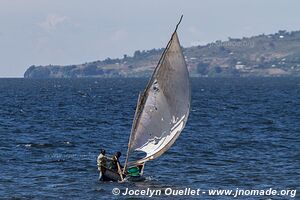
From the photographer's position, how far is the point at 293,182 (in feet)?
170

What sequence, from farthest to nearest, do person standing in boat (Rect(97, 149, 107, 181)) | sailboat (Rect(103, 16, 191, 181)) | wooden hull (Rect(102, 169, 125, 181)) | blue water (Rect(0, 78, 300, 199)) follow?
wooden hull (Rect(102, 169, 125, 181)) < person standing in boat (Rect(97, 149, 107, 181)) < blue water (Rect(0, 78, 300, 199)) < sailboat (Rect(103, 16, 191, 181))

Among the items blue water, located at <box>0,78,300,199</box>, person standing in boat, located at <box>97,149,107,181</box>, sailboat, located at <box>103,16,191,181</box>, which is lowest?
blue water, located at <box>0,78,300,199</box>

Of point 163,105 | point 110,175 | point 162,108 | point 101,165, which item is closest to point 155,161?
point 110,175

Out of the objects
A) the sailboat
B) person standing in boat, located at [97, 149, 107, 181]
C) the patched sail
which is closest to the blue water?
person standing in boat, located at [97, 149, 107, 181]

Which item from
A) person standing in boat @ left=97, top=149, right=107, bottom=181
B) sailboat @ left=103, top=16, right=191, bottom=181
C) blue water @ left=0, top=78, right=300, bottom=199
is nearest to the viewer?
sailboat @ left=103, top=16, right=191, bottom=181

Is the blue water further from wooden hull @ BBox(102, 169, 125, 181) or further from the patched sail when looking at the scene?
the patched sail

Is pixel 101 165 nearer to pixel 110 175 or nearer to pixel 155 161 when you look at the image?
pixel 110 175

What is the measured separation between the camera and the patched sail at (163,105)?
50469 mm

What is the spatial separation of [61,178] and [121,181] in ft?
13.8

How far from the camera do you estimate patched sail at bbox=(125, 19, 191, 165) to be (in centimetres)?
5047

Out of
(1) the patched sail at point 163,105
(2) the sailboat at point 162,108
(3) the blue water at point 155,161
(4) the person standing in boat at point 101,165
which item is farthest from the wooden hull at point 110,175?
(1) the patched sail at point 163,105

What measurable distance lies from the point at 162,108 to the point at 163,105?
210mm

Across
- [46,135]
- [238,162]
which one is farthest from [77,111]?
[238,162]

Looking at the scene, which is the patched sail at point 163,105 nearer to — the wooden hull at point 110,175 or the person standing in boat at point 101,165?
the wooden hull at point 110,175
